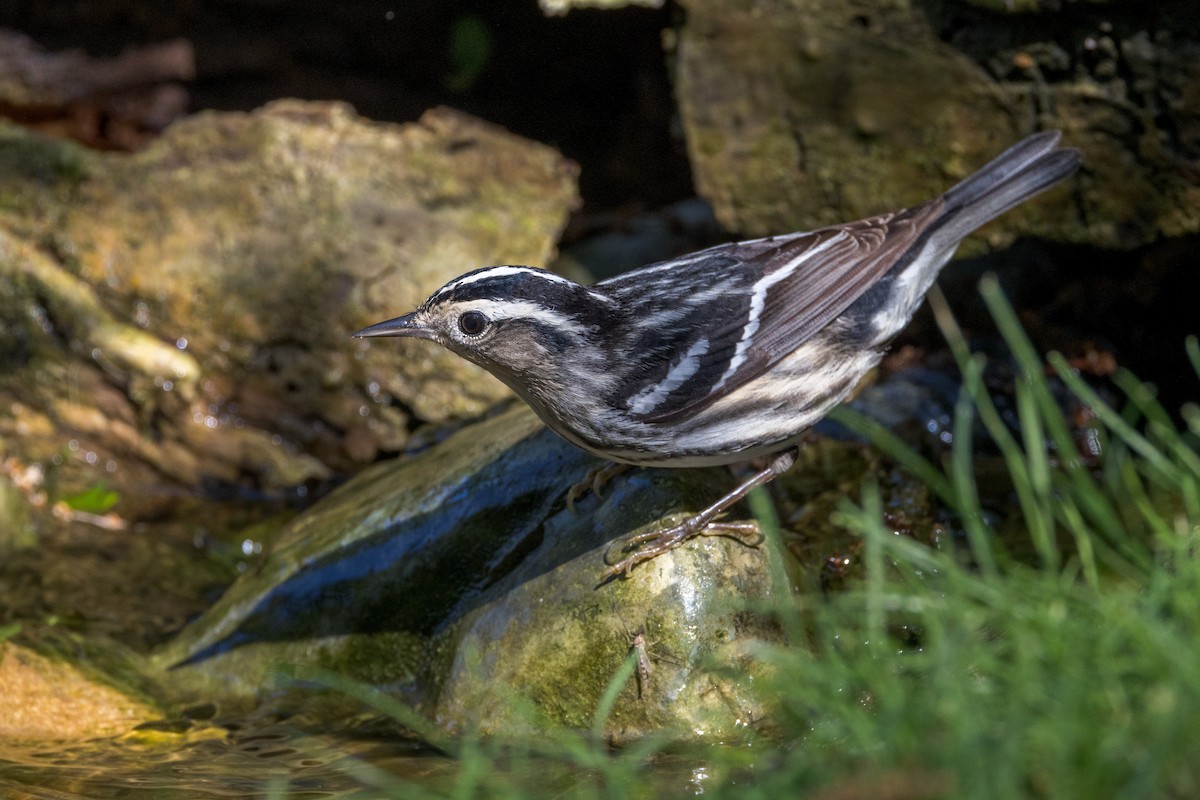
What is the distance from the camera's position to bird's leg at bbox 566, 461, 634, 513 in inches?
192

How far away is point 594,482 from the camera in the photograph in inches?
192

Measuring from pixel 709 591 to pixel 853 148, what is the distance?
287cm

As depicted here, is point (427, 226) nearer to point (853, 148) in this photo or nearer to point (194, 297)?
point (194, 297)

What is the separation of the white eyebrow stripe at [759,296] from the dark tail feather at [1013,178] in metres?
0.55

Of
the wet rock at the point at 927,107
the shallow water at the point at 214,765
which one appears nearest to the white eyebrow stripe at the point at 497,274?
the shallow water at the point at 214,765

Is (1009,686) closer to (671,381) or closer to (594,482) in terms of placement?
(671,381)

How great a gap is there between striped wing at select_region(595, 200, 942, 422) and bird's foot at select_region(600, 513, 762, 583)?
1.34 ft

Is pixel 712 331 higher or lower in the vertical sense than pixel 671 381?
higher

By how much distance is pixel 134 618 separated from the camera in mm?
5754

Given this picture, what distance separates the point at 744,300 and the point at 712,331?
21cm

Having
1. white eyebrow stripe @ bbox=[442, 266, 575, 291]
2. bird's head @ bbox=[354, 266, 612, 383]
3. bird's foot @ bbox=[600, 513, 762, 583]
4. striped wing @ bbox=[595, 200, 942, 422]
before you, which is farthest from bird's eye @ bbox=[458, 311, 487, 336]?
bird's foot @ bbox=[600, 513, 762, 583]

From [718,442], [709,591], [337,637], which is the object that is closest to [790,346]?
[718,442]

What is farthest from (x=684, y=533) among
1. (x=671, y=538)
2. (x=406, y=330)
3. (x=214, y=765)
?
(x=214, y=765)

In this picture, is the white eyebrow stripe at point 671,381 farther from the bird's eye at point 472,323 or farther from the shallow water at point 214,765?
the shallow water at point 214,765
